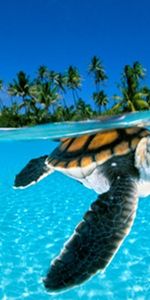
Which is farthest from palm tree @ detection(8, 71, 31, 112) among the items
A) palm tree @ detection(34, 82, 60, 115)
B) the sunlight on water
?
the sunlight on water

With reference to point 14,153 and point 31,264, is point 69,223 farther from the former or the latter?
point 14,153

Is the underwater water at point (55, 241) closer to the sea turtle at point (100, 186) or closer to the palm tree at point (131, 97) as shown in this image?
the sea turtle at point (100, 186)

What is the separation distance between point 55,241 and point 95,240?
3703mm

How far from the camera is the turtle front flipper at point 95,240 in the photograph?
3.89 meters

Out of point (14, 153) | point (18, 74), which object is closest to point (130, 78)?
point (18, 74)

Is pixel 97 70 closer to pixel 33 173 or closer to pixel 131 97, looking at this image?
pixel 131 97

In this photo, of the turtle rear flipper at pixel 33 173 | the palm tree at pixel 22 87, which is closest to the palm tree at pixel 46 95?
the palm tree at pixel 22 87

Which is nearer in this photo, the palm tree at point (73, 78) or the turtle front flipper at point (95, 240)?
the turtle front flipper at point (95, 240)

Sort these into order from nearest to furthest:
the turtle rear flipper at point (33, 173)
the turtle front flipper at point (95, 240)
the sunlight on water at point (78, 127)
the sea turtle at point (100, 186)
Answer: the turtle front flipper at point (95, 240), the sea turtle at point (100, 186), the turtle rear flipper at point (33, 173), the sunlight on water at point (78, 127)

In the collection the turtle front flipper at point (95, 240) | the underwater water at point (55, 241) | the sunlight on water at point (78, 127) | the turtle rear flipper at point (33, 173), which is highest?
the sunlight on water at point (78, 127)

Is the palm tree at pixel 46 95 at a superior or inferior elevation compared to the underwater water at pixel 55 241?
superior

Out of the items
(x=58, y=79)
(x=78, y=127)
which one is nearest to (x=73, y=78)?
(x=58, y=79)

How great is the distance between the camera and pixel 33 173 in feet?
23.7

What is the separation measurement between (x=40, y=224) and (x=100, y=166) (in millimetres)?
3686
